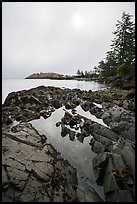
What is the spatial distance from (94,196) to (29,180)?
Result: 9.42 ft

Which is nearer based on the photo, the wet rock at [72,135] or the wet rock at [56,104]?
the wet rock at [72,135]

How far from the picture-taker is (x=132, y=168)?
23.5 feet

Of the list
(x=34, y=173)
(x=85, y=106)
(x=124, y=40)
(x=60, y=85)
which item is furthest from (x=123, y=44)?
(x=34, y=173)

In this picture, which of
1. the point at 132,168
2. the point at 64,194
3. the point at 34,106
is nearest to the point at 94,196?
the point at 64,194

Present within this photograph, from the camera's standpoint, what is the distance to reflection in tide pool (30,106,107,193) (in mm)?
→ 8047

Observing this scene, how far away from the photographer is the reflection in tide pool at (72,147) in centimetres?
805

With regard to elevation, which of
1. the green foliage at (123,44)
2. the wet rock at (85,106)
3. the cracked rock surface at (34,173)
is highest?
the green foliage at (123,44)

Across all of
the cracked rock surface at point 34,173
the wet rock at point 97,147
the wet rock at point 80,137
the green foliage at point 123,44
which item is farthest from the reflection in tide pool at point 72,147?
the green foliage at point 123,44

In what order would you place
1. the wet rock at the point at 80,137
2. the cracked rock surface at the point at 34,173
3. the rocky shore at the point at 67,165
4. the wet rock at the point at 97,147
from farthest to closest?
the wet rock at the point at 80,137
the wet rock at the point at 97,147
the rocky shore at the point at 67,165
the cracked rock surface at the point at 34,173

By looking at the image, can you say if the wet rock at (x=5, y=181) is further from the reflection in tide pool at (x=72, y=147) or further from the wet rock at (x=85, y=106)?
the wet rock at (x=85, y=106)

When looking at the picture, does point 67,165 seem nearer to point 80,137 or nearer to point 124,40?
point 80,137

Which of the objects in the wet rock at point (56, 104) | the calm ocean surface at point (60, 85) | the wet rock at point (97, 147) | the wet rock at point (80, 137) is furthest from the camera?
the calm ocean surface at point (60, 85)

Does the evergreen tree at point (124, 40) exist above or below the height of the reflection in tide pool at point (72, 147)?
above

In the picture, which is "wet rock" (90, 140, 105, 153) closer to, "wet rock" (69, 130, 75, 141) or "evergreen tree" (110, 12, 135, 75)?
"wet rock" (69, 130, 75, 141)
